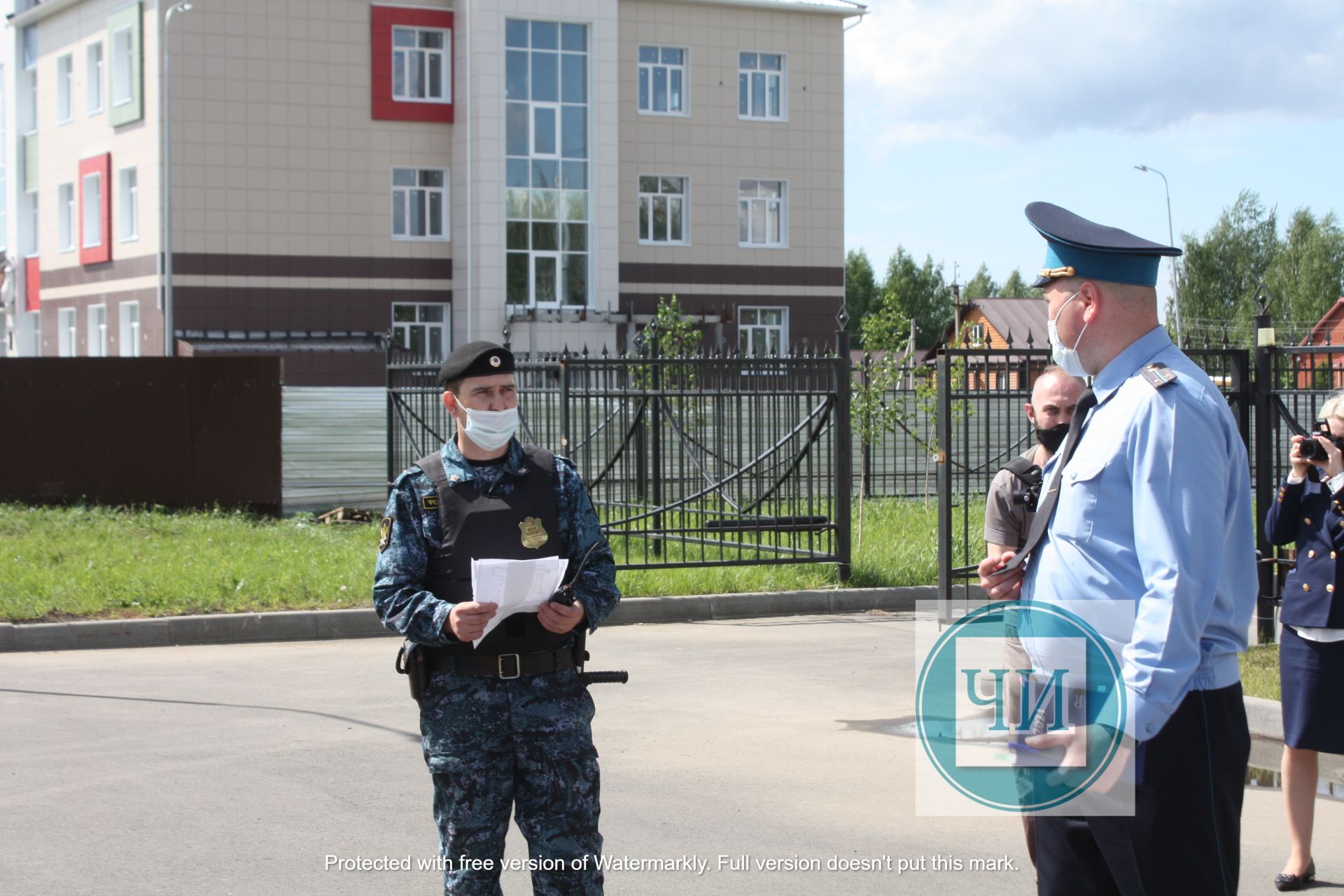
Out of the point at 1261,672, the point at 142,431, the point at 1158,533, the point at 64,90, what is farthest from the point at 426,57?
the point at 1158,533

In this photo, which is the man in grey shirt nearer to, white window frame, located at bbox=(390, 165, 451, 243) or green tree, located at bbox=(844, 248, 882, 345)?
white window frame, located at bbox=(390, 165, 451, 243)

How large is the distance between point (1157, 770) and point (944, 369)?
7.75 metres

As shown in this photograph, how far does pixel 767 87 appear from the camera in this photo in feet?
140

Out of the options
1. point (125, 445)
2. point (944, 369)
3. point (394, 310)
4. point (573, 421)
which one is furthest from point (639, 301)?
point (944, 369)

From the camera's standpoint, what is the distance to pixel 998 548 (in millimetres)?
5496

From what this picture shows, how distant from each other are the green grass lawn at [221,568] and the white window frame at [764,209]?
81.6 feet

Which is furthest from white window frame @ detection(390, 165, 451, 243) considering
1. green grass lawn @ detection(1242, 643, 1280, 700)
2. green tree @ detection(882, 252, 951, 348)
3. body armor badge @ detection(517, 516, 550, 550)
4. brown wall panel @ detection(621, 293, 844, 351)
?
green tree @ detection(882, 252, 951, 348)

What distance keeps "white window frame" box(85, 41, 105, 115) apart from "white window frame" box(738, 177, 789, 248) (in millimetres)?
18149

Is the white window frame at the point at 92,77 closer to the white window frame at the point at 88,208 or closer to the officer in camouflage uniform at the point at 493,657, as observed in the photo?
the white window frame at the point at 88,208

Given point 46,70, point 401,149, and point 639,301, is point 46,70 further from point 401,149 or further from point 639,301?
point 639,301

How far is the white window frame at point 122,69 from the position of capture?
37531 mm

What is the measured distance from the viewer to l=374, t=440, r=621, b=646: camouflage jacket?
414 centimetres

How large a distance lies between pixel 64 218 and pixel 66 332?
328 cm

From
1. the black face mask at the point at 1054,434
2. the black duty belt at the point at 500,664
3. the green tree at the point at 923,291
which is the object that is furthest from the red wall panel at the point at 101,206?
the green tree at the point at 923,291
